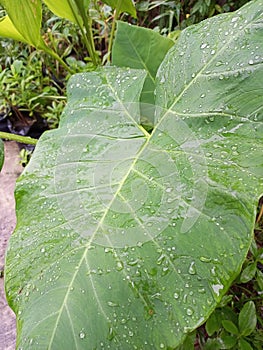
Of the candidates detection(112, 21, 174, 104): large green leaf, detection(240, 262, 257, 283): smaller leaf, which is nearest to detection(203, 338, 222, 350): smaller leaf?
detection(240, 262, 257, 283): smaller leaf

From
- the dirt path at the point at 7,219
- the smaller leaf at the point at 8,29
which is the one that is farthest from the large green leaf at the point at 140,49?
the dirt path at the point at 7,219

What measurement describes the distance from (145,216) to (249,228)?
0.15 m

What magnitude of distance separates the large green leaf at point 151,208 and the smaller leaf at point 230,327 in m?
0.43

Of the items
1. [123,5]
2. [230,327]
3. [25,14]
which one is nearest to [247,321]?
[230,327]

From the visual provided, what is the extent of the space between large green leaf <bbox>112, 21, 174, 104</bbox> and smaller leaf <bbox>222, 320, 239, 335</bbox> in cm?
54

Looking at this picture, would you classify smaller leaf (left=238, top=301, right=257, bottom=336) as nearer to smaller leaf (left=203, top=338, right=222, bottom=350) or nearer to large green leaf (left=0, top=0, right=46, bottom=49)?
smaller leaf (left=203, top=338, right=222, bottom=350)

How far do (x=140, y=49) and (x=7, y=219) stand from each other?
989 mm

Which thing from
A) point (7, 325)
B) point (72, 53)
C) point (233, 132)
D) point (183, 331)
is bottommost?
point (7, 325)

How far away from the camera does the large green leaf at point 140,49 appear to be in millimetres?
1154

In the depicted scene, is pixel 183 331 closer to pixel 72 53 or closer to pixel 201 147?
pixel 201 147

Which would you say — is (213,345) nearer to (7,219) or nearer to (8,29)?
(8,29)

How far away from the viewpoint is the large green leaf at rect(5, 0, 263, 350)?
2.06 ft

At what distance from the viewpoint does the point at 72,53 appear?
2.45 metres

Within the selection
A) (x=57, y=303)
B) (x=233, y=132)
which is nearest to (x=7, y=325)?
(x=57, y=303)
